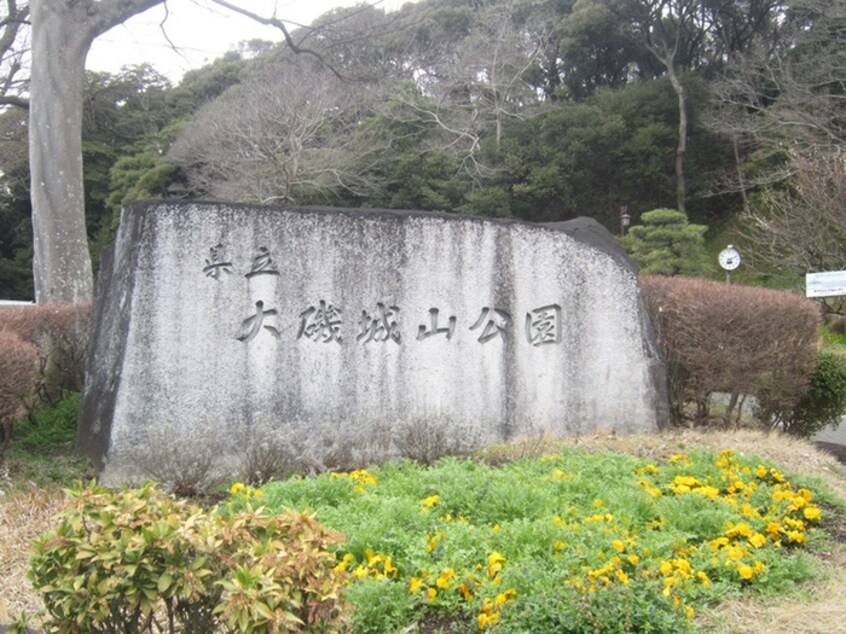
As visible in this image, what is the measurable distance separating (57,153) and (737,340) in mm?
8636

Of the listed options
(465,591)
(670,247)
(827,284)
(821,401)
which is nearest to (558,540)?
(465,591)

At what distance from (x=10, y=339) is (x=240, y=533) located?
171 inches

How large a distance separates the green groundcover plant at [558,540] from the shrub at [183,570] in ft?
1.11

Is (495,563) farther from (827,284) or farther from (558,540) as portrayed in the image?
(827,284)

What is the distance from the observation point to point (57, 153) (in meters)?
10.3

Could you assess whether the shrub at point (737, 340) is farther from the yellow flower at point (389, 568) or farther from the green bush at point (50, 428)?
the green bush at point (50, 428)

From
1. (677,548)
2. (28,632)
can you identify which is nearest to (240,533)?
(28,632)

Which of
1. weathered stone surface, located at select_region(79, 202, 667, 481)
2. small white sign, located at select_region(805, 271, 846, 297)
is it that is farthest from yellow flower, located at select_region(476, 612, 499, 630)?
small white sign, located at select_region(805, 271, 846, 297)

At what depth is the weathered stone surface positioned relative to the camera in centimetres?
589

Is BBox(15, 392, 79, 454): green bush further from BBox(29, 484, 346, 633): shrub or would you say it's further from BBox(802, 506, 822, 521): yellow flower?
BBox(802, 506, 822, 521): yellow flower

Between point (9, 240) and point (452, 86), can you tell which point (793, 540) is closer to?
point (452, 86)

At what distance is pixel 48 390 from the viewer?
26.1 ft

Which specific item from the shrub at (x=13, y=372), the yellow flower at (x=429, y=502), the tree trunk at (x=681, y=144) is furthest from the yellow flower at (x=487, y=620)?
the tree trunk at (x=681, y=144)

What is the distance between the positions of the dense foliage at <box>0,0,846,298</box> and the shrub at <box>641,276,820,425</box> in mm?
13470
